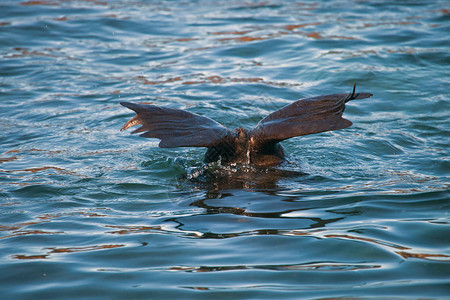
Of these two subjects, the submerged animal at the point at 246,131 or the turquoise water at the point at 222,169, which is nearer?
the turquoise water at the point at 222,169

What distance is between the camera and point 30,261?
355 centimetres

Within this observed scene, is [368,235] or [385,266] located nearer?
[385,266]

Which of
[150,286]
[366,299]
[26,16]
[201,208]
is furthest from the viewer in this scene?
[26,16]

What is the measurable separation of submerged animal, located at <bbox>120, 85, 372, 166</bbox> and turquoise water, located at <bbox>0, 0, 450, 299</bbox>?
0.18 metres

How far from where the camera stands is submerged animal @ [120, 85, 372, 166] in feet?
15.1

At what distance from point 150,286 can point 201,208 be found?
1.20 metres

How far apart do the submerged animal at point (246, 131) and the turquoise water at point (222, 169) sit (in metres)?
0.18

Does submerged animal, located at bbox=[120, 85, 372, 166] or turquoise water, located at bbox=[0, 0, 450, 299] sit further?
submerged animal, located at bbox=[120, 85, 372, 166]

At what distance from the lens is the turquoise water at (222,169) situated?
331 cm

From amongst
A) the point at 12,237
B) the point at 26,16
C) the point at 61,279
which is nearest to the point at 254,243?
the point at 61,279

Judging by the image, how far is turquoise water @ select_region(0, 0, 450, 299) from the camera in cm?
331

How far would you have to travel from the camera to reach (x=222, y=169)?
5012 mm

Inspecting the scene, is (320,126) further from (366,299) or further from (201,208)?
(366,299)

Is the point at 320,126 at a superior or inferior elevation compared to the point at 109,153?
superior
